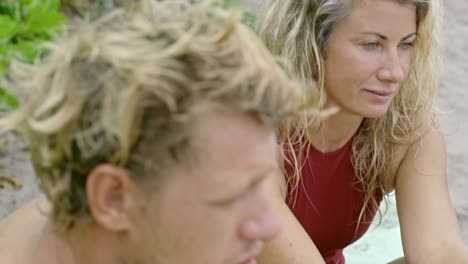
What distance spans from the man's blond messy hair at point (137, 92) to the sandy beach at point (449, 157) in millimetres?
1775

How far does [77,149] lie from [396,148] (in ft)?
5.40

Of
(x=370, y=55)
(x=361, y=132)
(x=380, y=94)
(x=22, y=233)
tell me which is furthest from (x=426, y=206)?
(x=22, y=233)

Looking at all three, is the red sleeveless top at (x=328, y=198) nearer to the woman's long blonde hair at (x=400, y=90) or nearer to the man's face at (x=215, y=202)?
the woman's long blonde hair at (x=400, y=90)

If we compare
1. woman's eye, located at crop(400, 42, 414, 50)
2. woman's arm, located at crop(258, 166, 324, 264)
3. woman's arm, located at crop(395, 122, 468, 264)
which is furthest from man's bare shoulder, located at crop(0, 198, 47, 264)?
woman's arm, located at crop(395, 122, 468, 264)

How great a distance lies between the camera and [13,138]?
345 centimetres

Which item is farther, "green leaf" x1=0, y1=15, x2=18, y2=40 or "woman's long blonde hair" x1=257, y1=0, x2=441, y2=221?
"woman's long blonde hair" x1=257, y1=0, x2=441, y2=221

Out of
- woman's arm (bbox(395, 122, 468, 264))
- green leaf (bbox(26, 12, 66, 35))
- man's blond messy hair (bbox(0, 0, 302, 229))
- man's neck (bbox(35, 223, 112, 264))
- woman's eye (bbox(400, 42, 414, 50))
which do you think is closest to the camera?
man's blond messy hair (bbox(0, 0, 302, 229))

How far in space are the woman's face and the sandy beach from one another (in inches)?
28.6

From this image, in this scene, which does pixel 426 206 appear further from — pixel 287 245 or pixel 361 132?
pixel 287 245

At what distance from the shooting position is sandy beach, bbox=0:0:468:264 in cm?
331

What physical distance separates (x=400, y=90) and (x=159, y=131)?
1617 mm

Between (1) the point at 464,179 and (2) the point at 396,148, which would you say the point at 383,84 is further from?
(1) the point at 464,179

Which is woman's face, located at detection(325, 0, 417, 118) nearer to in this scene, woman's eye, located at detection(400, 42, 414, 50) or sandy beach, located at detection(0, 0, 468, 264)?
woman's eye, located at detection(400, 42, 414, 50)

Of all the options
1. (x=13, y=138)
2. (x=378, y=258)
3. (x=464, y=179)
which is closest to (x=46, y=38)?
(x=13, y=138)
